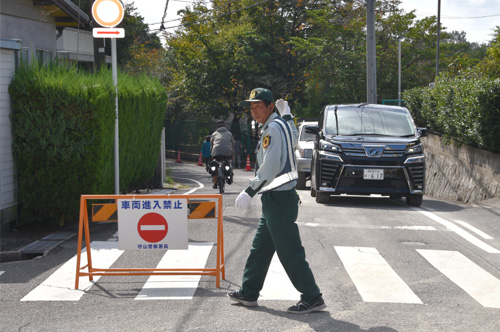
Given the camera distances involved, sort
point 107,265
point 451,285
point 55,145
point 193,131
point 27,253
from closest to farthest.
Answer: point 451,285 → point 107,265 → point 27,253 → point 55,145 → point 193,131

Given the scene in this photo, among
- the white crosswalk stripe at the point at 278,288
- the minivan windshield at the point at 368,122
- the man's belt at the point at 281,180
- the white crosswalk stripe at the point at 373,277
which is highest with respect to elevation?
the minivan windshield at the point at 368,122

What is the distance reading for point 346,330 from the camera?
206 inches

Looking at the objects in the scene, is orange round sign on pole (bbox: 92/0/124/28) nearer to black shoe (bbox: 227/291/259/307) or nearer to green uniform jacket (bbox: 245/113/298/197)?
green uniform jacket (bbox: 245/113/298/197)

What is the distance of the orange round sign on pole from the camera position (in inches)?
414

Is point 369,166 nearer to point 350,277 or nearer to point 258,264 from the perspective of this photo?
point 350,277

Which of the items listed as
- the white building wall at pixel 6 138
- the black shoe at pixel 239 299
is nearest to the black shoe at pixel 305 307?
the black shoe at pixel 239 299

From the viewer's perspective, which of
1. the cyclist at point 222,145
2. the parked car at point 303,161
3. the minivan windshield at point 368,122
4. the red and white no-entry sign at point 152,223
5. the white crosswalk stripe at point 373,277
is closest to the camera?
the white crosswalk stripe at point 373,277

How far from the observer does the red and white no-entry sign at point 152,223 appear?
6.81 metres

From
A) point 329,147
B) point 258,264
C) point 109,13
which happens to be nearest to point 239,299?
point 258,264

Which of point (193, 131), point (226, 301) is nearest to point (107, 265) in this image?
point (226, 301)

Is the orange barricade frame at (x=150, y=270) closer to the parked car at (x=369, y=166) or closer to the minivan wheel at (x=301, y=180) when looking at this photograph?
the parked car at (x=369, y=166)

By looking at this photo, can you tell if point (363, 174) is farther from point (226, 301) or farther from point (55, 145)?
point (226, 301)

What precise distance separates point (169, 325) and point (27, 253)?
12.8ft

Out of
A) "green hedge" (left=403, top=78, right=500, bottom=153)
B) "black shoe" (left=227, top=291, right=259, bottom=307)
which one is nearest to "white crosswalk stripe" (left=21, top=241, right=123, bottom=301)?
"black shoe" (left=227, top=291, right=259, bottom=307)
